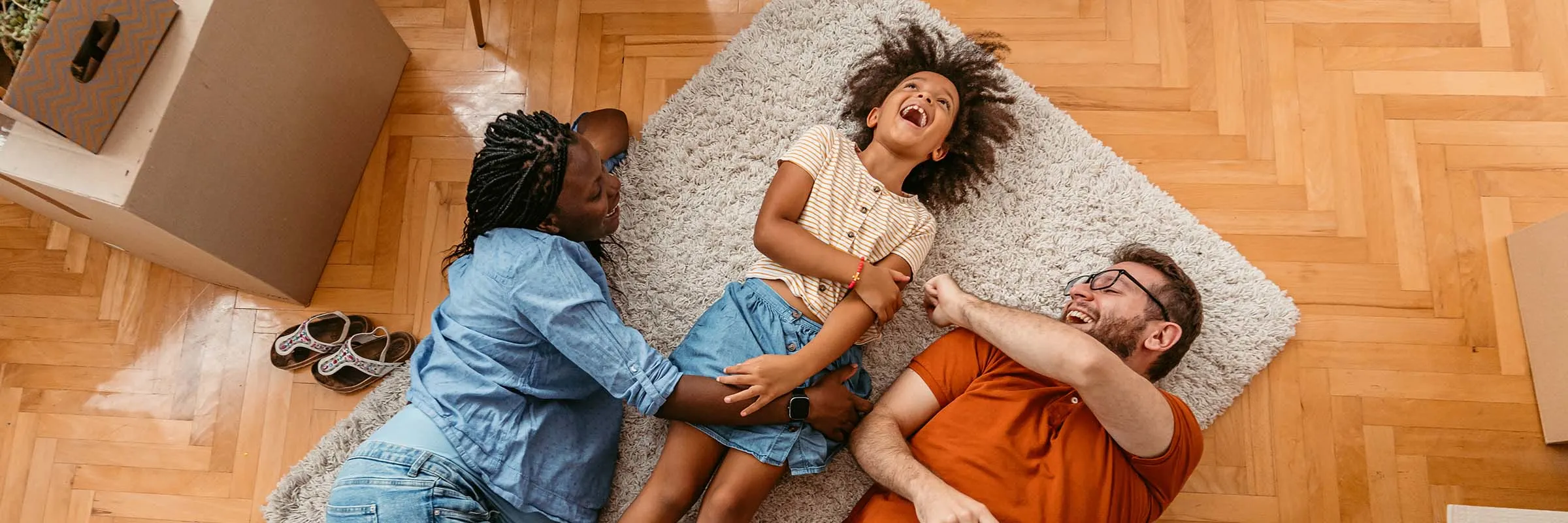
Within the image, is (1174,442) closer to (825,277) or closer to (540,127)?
(825,277)

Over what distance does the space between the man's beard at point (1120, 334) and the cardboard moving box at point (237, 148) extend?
194cm

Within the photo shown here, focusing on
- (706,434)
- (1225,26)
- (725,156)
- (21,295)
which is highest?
(1225,26)

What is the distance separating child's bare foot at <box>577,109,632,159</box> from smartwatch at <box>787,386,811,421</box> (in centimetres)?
86

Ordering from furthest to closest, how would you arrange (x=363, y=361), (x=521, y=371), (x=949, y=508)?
(x=363, y=361), (x=521, y=371), (x=949, y=508)

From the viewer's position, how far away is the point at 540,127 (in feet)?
5.81

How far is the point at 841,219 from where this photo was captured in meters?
2.04

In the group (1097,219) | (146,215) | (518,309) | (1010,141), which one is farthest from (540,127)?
(1097,219)

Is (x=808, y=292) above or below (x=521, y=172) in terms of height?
below

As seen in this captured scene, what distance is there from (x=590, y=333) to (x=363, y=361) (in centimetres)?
86

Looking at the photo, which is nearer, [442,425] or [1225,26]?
[442,425]

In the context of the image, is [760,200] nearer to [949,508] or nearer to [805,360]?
[805,360]

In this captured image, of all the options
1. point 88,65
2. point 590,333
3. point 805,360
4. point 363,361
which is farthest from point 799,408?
point 88,65

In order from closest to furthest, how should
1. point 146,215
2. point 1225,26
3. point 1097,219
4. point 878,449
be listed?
1. point 146,215
2. point 878,449
3. point 1097,219
4. point 1225,26

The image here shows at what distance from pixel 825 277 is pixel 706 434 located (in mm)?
445
